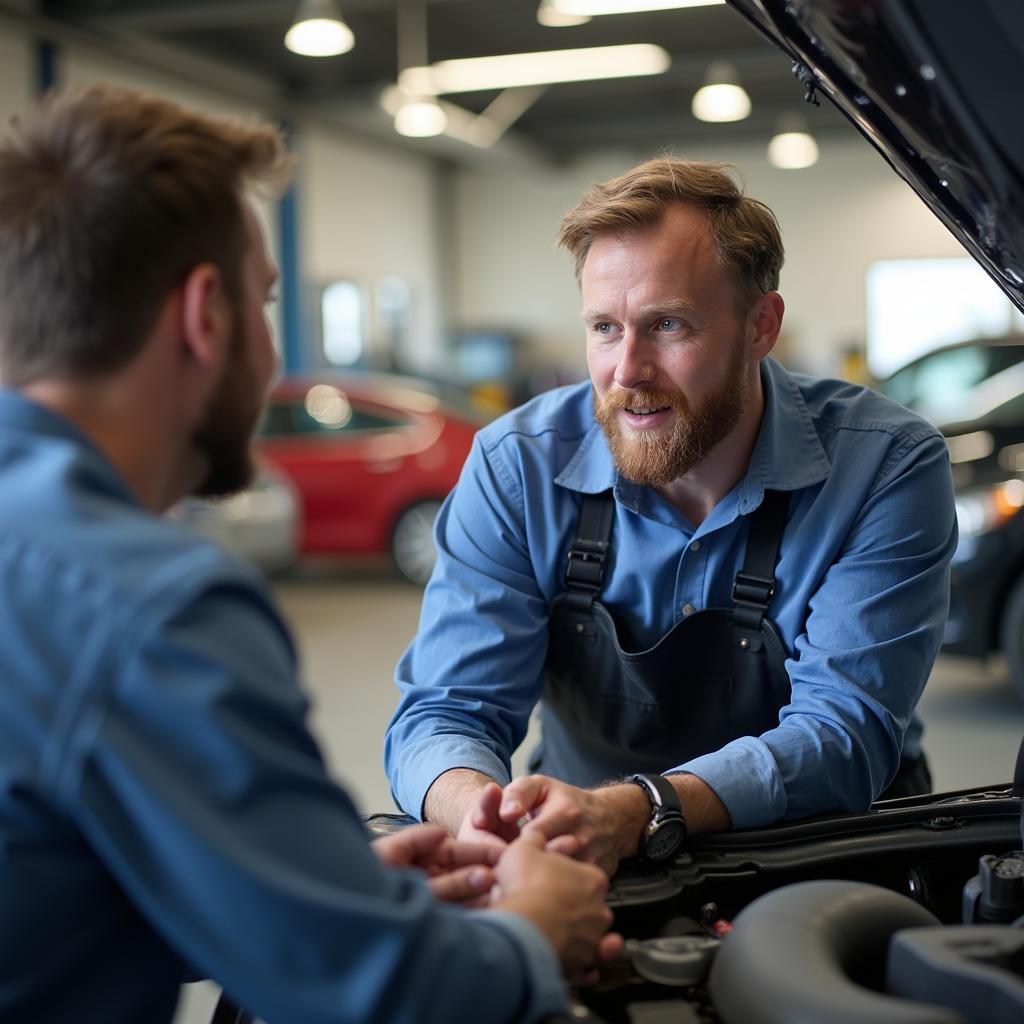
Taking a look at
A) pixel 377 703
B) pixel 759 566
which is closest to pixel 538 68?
pixel 377 703

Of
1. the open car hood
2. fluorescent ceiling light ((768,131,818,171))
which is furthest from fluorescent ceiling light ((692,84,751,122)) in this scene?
the open car hood

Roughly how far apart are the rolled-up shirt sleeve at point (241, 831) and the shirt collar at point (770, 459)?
1098 millimetres

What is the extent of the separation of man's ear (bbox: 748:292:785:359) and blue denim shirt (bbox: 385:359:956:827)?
0.25 feet

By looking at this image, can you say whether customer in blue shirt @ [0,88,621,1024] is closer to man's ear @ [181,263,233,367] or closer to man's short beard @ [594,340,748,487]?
man's ear @ [181,263,233,367]

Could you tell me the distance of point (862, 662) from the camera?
177 cm

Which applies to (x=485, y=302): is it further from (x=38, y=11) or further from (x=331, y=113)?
(x=38, y=11)

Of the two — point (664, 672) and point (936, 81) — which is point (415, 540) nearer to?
point (664, 672)

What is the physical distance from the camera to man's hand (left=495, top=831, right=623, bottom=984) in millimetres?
1120

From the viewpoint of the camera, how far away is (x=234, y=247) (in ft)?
3.48

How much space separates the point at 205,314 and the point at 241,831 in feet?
1.39

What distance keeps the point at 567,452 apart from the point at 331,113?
12594 mm

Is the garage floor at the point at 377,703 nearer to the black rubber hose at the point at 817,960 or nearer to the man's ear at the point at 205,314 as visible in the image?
the black rubber hose at the point at 817,960

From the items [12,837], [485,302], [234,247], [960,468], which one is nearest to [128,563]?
[12,837]

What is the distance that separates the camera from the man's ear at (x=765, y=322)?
2027 mm
